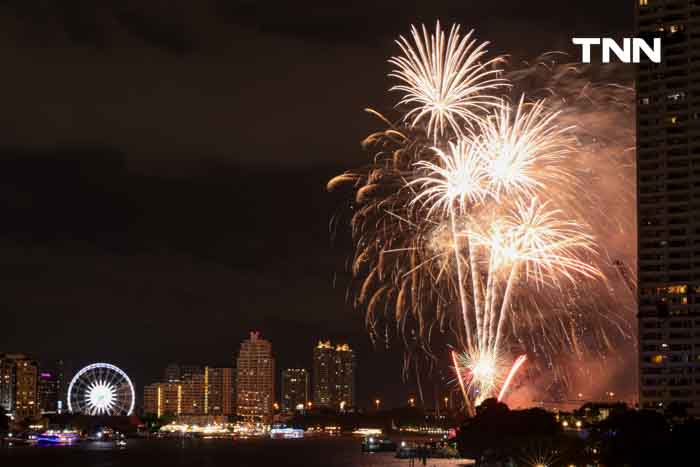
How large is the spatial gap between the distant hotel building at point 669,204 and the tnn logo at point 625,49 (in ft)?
4.71

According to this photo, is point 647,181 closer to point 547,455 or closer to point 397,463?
point 547,455

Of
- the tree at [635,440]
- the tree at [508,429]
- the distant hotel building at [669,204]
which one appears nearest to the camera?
the tree at [635,440]

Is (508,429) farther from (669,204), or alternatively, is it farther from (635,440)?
(669,204)

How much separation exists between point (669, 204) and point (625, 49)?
69.0ft

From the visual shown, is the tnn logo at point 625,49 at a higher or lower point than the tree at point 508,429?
higher

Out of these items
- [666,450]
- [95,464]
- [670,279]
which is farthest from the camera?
[95,464]

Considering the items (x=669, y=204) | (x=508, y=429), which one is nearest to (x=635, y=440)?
(x=508, y=429)

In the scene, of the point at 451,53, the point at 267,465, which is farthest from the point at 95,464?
the point at 451,53

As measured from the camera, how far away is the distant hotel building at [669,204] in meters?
129

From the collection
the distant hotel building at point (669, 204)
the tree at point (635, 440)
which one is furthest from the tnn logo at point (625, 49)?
the tree at point (635, 440)

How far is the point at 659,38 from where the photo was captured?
134 m

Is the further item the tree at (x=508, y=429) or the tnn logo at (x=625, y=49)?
the tree at (x=508, y=429)

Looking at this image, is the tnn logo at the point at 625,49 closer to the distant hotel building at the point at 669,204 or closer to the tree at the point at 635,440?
the distant hotel building at the point at 669,204

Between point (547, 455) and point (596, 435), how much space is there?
18.3 feet
